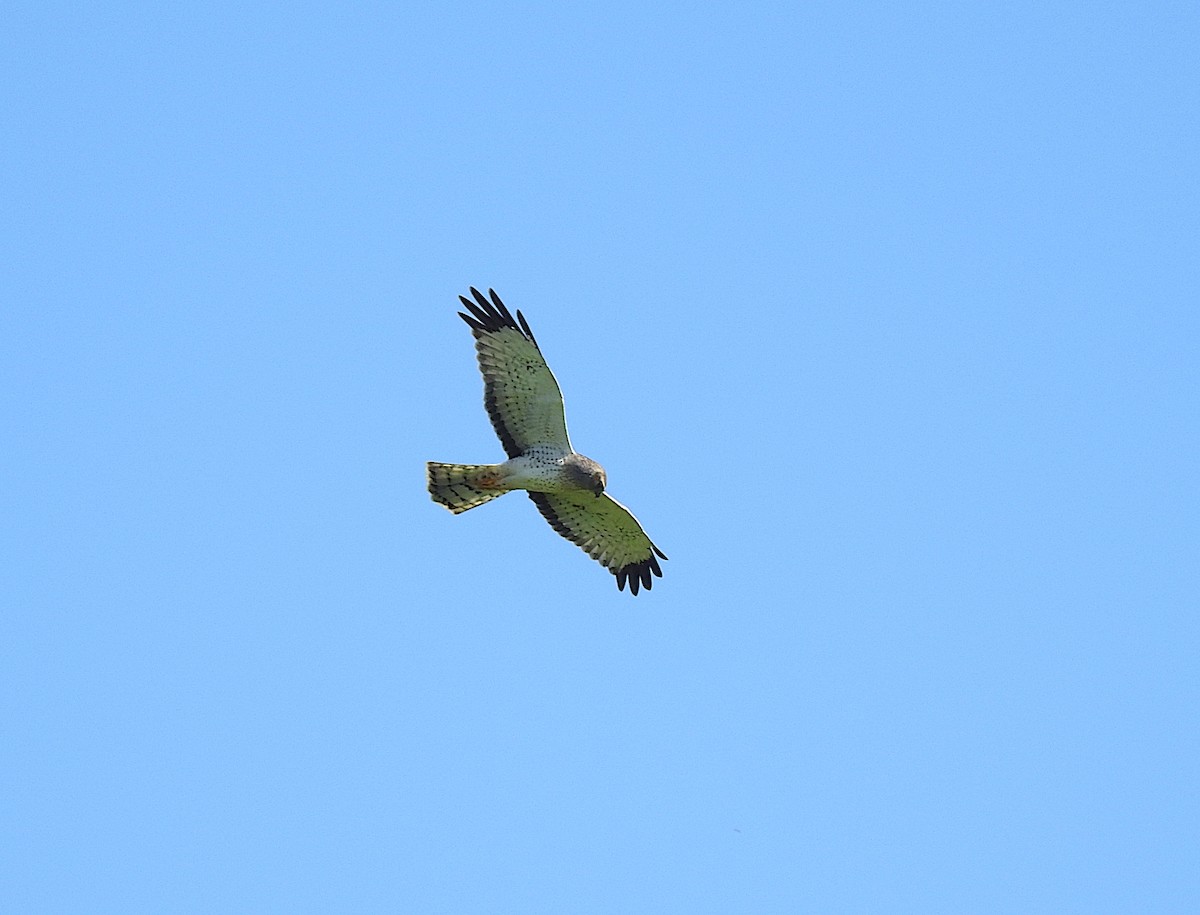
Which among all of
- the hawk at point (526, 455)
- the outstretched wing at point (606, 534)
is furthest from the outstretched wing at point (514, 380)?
the outstretched wing at point (606, 534)

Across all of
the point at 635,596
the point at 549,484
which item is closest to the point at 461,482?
the point at 549,484

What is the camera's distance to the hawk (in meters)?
15.7

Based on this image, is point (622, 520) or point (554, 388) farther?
point (622, 520)

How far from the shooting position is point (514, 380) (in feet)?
52.2

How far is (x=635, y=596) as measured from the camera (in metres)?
17.6

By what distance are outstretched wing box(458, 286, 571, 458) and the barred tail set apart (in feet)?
1.38

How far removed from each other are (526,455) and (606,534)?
5.03ft

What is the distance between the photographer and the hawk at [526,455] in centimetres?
1574

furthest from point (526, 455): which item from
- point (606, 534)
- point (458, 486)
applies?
point (606, 534)

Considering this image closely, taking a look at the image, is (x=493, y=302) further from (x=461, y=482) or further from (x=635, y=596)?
(x=635, y=596)

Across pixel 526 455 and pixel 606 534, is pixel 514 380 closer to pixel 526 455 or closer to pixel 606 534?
pixel 526 455

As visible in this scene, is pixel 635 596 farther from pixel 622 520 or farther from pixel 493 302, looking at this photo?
pixel 493 302

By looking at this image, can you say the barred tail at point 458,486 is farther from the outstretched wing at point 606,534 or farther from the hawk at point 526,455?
the outstretched wing at point 606,534

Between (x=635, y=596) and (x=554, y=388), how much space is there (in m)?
2.73
